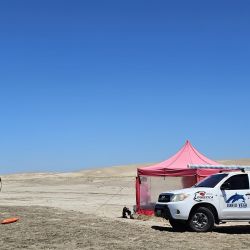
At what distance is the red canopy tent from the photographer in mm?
21891

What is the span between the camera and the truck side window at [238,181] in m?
17.0

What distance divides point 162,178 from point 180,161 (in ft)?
5.80

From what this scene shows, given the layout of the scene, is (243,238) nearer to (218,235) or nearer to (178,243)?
(218,235)

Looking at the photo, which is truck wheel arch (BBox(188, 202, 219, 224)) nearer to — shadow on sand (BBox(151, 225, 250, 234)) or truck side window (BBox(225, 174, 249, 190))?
shadow on sand (BBox(151, 225, 250, 234))

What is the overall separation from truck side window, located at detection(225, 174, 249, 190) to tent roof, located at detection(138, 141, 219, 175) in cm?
513

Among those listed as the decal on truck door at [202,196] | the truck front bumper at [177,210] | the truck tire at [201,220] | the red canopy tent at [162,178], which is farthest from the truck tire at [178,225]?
the red canopy tent at [162,178]

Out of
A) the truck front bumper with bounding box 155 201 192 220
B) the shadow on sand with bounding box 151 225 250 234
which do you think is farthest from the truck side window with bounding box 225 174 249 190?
the truck front bumper with bounding box 155 201 192 220

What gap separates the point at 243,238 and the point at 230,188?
7.06 feet

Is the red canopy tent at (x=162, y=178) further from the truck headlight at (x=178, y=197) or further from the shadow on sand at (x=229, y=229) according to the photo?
the truck headlight at (x=178, y=197)

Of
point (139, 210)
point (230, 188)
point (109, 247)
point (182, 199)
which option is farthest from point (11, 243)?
point (139, 210)

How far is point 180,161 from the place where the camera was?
24391 mm

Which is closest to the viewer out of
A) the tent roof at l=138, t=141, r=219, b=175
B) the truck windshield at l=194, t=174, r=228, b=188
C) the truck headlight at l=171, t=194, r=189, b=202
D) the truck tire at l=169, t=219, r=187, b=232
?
the truck headlight at l=171, t=194, r=189, b=202

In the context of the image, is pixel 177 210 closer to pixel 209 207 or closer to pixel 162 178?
pixel 209 207

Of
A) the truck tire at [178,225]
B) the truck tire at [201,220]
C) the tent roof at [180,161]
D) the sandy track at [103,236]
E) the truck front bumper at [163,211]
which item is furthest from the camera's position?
the tent roof at [180,161]
